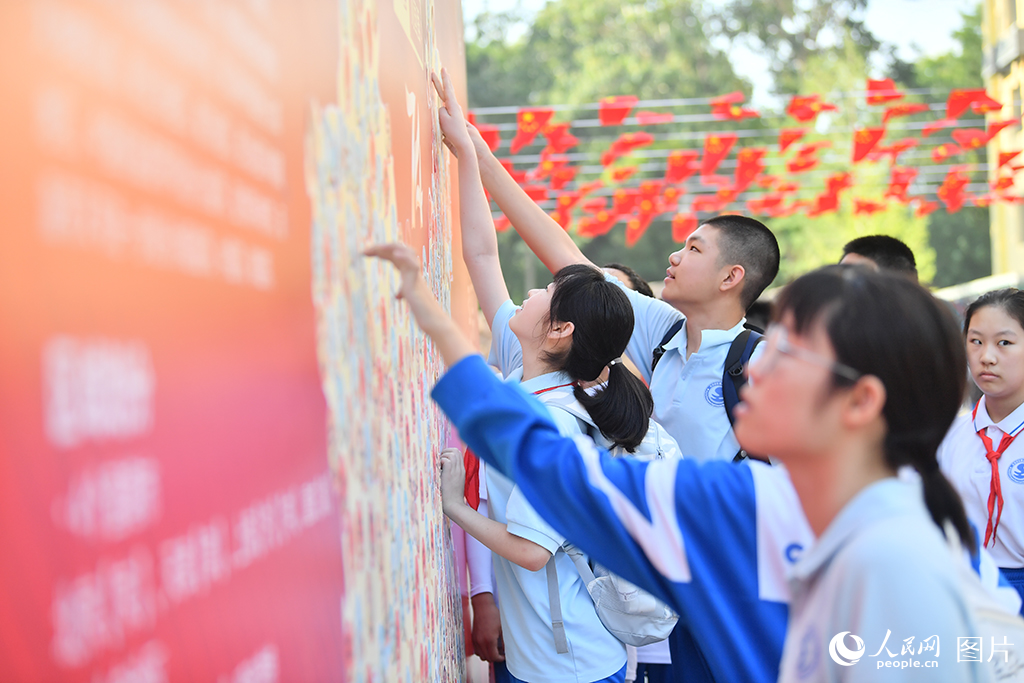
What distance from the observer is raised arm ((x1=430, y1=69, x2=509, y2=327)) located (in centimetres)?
224

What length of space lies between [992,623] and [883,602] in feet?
0.54

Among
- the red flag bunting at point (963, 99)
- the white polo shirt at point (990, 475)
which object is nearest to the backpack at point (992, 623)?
the white polo shirt at point (990, 475)

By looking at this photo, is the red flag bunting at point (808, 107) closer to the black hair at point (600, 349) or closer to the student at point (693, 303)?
the student at point (693, 303)

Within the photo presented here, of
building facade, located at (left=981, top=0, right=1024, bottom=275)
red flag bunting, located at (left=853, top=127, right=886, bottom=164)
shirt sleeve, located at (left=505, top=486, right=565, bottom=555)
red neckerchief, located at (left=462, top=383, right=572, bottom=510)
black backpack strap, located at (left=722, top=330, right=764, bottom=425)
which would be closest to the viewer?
shirt sleeve, located at (left=505, top=486, right=565, bottom=555)

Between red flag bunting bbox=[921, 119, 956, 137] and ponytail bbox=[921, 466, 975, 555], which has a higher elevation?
red flag bunting bbox=[921, 119, 956, 137]

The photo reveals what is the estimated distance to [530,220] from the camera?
2602 millimetres

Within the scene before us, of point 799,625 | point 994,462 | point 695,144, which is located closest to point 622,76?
point 695,144

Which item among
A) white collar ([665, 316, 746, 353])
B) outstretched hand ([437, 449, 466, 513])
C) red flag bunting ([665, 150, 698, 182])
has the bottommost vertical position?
outstretched hand ([437, 449, 466, 513])

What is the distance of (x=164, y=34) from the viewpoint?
2.11 feet

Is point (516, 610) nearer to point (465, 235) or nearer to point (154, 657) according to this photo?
point (465, 235)

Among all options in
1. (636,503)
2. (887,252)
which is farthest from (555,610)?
(887,252)

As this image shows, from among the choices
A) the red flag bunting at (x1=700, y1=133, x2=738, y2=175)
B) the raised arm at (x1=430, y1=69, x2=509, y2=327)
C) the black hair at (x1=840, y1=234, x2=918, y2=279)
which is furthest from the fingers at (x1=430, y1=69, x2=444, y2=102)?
the red flag bunting at (x1=700, y1=133, x2=738, y2=175)

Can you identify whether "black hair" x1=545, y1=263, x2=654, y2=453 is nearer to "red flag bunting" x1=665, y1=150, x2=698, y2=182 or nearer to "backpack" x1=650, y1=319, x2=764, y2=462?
"backpack" x1=650, y1=319, x2=764, y2=462

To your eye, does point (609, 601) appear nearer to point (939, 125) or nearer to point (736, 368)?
point (736, 368)
